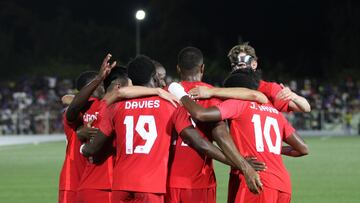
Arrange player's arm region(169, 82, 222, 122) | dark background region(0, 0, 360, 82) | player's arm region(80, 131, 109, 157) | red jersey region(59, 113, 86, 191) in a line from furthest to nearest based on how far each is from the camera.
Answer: dark background region(0, 0, 360, 82) < red jersey region(59, 113, 86, 191) < player's arm region(80, 131, 109, 157) < player's arm region(169, 82, 222, 122)

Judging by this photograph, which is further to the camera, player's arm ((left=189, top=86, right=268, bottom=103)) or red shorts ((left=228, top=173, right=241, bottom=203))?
red shorts ((left=228, top=173, right=241, bottom=203))

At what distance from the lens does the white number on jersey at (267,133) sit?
7.19 meters

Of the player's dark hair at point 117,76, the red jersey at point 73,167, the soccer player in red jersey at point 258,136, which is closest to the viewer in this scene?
the soccer player in red jersey at point 258,136

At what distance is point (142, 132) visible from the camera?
24.1 ft

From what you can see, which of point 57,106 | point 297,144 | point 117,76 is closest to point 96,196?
point 117,76

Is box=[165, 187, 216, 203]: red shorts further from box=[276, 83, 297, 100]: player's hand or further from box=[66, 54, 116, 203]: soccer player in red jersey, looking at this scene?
box=[276, 83, 297, 100]: player's hand

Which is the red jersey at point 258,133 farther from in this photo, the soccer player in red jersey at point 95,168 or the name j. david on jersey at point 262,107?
the soccer player in red jersey at point 95,168

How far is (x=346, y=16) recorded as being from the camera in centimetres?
6331

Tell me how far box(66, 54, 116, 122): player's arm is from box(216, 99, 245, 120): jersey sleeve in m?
1.20

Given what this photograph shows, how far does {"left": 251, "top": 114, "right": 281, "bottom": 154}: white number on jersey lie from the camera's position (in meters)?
→ 7.19

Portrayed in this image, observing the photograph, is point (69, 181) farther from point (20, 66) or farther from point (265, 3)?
point (265, 3)

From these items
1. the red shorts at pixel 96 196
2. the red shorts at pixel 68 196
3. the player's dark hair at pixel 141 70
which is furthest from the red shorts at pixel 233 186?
the red shorts at pixel 68 196

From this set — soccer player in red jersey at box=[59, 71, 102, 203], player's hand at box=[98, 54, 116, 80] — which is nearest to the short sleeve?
player's hand at box=[98, 54, 116, 80]

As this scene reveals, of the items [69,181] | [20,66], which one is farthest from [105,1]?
[69,181]
